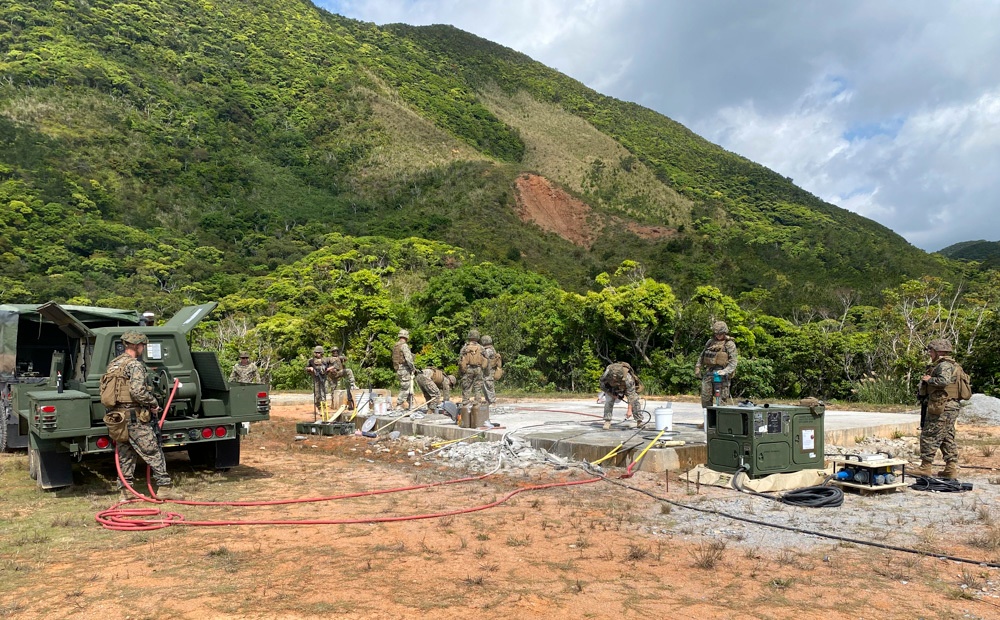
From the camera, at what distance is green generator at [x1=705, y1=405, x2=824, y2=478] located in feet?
24.9

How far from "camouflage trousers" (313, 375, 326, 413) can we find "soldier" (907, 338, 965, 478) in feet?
37.3

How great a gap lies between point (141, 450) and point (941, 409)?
365 inches

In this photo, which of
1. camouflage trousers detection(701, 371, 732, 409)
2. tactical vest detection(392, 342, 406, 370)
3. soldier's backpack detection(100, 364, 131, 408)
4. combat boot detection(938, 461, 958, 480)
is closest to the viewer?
soldier's backpack detection(100, 364, 131, 408)

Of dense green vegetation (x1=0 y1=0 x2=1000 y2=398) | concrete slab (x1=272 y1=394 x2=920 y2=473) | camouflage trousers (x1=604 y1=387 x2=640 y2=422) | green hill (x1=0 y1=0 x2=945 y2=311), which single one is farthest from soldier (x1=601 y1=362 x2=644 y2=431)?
green hill (x1=0 y1=0 x2=945 y2=311)

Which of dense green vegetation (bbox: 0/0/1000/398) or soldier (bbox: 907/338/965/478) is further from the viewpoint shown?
dense green vegetation (bbox: 0/0/1000/398)

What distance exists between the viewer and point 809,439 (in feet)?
26.1

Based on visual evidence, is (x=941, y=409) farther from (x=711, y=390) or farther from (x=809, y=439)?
(x=711, y=390)

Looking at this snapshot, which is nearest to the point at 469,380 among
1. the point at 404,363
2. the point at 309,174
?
the point at 404,363

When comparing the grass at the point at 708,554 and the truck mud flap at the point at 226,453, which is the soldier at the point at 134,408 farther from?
the grass at the point at 708,554

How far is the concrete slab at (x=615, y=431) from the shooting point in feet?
30.2

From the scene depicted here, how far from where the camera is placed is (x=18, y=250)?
152ft

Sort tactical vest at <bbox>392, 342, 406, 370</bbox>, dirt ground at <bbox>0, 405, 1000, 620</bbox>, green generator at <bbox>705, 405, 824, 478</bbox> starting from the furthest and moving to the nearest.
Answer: tactical vest at <bbox>392, 342, 406, 370</bbox> < green generator at <bbox>705, 405, 824, 478</bbox> < dirt ground at <bbox>0, 405, 1000, 620</bbox>

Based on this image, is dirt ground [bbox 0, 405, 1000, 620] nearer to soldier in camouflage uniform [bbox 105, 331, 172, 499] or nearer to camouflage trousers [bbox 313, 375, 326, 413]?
soldier in camouflage uniform [bbox 105, 331, 172, 499]

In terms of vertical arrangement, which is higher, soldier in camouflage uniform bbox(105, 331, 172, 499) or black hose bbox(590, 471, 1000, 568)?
soldier in camouflage uniform bbox(105, 331, 172, 499)
